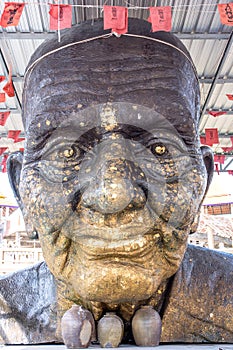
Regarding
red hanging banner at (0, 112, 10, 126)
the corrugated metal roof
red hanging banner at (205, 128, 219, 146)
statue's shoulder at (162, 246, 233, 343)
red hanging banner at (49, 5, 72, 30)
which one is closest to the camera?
statue's shoulder at (162, 246, 233, 343)

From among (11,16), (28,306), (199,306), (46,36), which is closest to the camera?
(199,306)

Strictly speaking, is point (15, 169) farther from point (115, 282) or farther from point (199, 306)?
point (199, 306)

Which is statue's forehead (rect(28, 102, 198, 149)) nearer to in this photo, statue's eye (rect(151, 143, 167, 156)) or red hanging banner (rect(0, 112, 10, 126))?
statue's eye (rect(151, 143, 167, 156))

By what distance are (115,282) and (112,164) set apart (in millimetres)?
251

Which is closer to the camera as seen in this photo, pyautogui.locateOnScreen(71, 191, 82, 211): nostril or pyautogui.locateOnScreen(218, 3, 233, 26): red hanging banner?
pyautogui.locateOnScreen(71, 191, 82, 211): nostril

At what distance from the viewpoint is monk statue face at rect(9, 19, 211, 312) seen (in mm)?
911

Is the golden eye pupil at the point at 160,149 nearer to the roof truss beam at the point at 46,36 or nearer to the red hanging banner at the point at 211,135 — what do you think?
the roof truss beam at the point at 46,36

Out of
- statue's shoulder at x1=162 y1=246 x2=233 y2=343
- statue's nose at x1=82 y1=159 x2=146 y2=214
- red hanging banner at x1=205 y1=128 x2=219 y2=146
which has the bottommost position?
red hanging banner at x1=205 y1=128 x2=219 y2=146

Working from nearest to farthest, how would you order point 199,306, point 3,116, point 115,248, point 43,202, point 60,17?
point 115,248 < point 43,202 < point 199,306 < point 60,17 < point 3,116

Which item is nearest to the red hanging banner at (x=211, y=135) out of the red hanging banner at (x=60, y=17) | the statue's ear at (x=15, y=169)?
the red hanging banner at (x=60, y=17)

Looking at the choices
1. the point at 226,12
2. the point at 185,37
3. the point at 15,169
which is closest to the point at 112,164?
the point at 15,169

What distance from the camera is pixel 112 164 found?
3.15 ft

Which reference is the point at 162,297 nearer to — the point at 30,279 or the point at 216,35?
the point at 30,279

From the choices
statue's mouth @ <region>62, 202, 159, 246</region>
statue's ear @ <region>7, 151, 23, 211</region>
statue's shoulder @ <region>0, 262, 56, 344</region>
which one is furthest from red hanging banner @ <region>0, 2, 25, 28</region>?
statue's mouth @ <region>62, 202, 159, 246</region>
